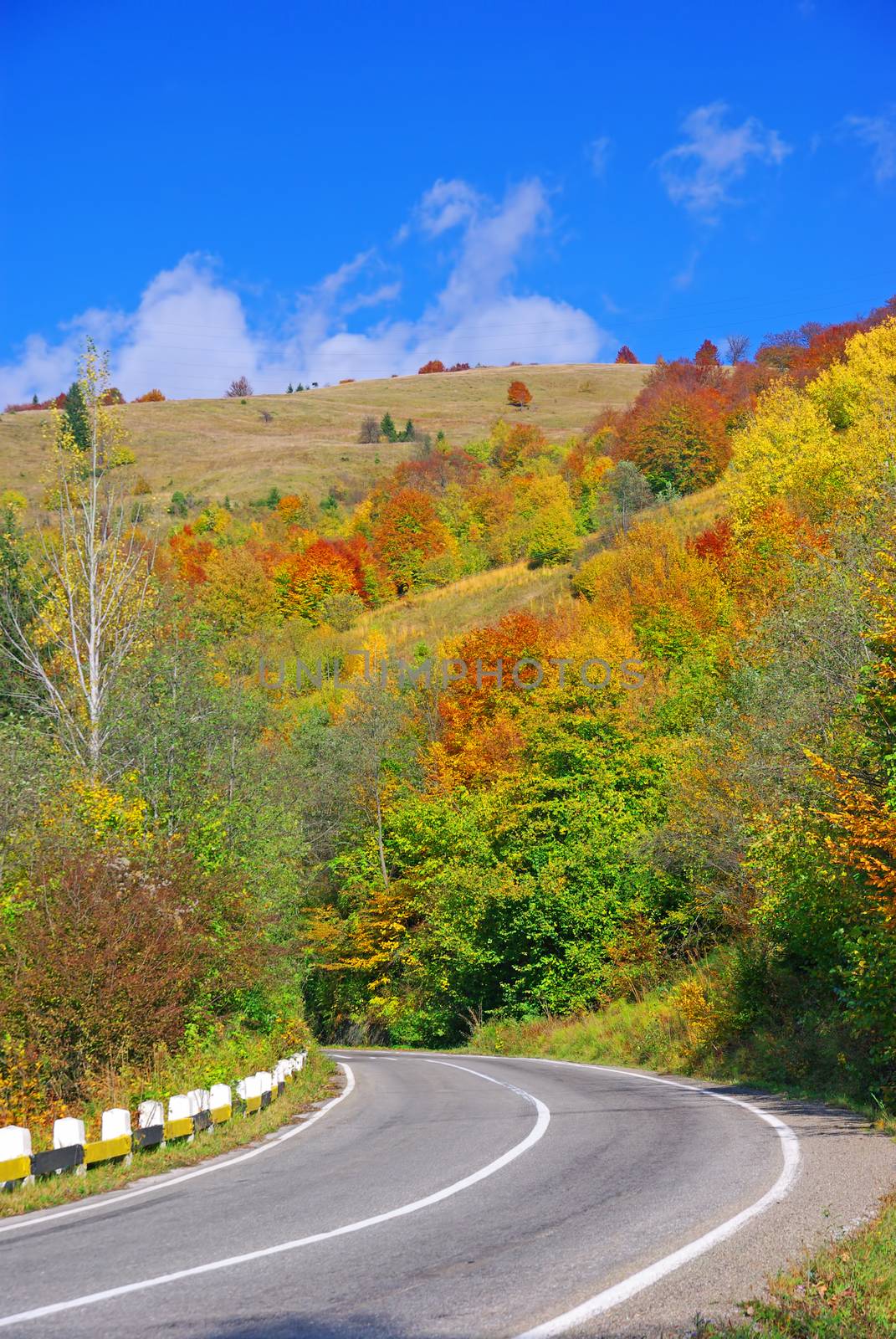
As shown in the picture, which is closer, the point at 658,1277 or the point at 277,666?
the point at 658,1277

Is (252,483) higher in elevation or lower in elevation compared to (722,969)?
higher

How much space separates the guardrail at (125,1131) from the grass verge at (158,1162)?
95 millimetres

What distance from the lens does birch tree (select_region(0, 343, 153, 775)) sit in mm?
20359

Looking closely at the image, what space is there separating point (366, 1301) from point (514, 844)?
2883 cm

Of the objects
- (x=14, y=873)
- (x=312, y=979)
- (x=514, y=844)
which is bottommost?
(x=312, y=979)

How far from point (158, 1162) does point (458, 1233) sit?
5333 mm

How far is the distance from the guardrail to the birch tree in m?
8.23

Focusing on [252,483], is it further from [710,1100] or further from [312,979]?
[710,1100]

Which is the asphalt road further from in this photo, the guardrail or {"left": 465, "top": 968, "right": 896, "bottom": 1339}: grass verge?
the guardrail

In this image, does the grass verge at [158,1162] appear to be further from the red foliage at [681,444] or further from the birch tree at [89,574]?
the red foliage at [681,444]

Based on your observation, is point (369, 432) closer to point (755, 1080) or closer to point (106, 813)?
point (106, 813)

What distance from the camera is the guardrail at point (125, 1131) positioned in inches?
364

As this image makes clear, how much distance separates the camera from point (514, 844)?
34.0m

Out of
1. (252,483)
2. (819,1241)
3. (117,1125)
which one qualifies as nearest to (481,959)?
(117,1125)
